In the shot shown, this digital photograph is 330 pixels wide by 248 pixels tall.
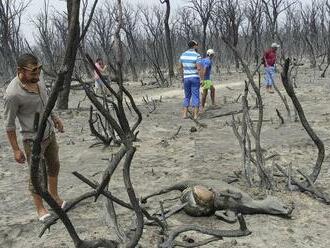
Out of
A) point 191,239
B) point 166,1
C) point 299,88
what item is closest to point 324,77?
point 299,88

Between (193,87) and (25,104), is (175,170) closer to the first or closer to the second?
(25,104)

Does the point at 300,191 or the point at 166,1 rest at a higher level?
the point at 166,1

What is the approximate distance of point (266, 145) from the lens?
6.22 m

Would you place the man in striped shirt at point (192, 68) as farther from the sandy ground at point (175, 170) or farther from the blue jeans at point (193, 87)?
the sandy ground at point (175, 170)

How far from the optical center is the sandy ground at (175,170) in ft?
11.5

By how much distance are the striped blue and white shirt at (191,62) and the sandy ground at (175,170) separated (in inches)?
34.3

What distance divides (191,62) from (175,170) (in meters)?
3.20

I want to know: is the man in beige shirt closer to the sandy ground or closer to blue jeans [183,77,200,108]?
the sandy ground

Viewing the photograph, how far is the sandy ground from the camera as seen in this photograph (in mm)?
3500

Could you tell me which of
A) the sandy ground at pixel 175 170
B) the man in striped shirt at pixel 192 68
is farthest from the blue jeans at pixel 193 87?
the sandy ground at pixel 175 170

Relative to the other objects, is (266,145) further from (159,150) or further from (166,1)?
(166,1)

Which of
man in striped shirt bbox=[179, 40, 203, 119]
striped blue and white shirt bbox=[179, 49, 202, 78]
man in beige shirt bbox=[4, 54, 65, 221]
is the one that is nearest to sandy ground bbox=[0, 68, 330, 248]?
man in beige shirt bbox=[4, 54, 65, 221]

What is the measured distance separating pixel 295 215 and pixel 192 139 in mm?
3229

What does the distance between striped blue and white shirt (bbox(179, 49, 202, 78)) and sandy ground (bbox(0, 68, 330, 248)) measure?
2.86 ft
